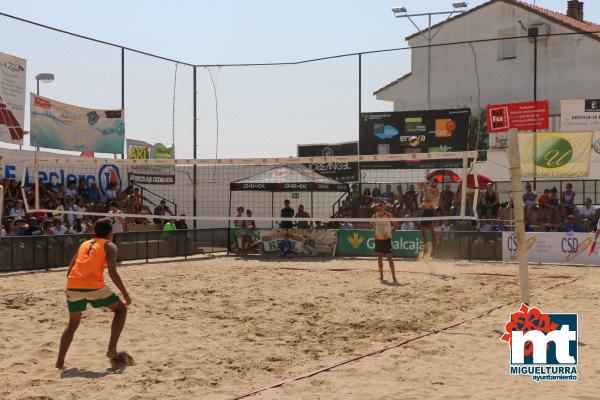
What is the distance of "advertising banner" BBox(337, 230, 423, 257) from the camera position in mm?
19344

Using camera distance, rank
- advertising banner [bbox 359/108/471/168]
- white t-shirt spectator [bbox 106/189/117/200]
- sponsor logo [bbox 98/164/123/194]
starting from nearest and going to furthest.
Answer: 1. white t-shirt spectator [bbox 106/189/117/200]
2. sponsor logo [bbox 98/164/123/194]
3. advertising banner [bbox 359/108/471/168]

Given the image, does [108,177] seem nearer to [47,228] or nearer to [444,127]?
[47,228]

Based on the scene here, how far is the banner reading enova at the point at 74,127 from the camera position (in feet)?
62.4

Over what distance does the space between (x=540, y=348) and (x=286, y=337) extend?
280 cm

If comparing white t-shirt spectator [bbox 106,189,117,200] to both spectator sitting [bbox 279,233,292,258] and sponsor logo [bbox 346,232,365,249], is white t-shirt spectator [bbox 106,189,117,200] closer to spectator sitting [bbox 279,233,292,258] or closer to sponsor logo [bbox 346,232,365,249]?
spectator sitting [bbox 279,233,292,258]

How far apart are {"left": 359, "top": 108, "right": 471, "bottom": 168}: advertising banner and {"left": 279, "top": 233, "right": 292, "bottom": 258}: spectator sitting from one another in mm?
4113

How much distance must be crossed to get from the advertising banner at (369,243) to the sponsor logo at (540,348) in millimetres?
11014

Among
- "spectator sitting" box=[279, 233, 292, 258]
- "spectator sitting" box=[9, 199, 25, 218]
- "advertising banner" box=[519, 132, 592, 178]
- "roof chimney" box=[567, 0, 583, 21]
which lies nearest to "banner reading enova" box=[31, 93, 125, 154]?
"spectator sitting" box=[9, 199, 25, 218]

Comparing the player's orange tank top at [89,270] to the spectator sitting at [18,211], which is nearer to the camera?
the player's orange tank top at [89,270]

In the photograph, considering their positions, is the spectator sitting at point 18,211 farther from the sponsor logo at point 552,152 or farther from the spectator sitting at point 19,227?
the sponsor logo at point 552,152

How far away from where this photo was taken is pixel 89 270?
721 cm

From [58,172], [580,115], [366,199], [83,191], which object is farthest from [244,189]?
[580,115]

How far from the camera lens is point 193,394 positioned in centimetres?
625

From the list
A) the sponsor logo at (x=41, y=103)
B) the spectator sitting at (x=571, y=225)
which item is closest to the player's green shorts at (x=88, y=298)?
the sponsor logo at (x=41, y=103)
